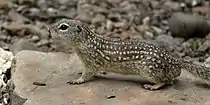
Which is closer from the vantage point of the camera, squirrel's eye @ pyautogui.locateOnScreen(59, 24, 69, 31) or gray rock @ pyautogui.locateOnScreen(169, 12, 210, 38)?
squirrel's eye @ pyautogui.locateOnScreen(59, 24, 69, 31)

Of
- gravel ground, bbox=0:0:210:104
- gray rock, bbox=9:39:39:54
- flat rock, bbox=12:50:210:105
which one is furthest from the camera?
gravel ground, bbox=0:0:210:104

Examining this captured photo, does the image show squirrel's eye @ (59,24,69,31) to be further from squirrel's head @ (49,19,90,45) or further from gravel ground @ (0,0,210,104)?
gravel ground @ (0,0,210,104)

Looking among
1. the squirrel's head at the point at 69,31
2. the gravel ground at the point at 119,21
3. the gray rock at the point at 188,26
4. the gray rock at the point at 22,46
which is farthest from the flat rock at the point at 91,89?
the gray rock at the point at 188,26

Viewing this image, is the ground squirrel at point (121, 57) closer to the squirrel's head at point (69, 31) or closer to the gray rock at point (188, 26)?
the squirrel's head at point (69, 31)

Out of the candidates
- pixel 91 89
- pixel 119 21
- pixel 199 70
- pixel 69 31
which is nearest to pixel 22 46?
pixel 119 21

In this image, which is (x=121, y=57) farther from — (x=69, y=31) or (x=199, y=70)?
(x=199, y=70)

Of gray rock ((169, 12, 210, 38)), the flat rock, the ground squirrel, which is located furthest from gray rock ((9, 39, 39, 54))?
gray rock ((169, 12, 210, 38))

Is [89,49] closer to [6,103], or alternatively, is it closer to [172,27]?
[6,103]
